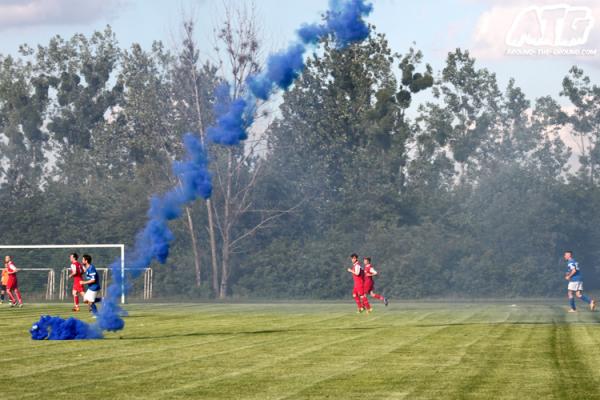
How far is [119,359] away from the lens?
19938 millimetres

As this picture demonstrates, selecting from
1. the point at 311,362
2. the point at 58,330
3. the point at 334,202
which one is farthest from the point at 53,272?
the point at 311,362

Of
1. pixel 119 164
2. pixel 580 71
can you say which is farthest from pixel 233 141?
pixel 580 71

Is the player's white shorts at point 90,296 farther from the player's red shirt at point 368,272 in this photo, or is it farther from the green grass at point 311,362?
the player's red shirt at point 368,272

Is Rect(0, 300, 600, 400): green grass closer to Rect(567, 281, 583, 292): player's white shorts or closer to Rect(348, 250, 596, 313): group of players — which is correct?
Rect(348, 250, 596, 313): group of players

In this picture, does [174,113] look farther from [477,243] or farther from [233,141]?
[233,141]

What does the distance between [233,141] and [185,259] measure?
4489 centimetres

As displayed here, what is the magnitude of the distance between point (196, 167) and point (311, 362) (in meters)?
12.6

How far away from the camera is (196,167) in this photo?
30.9m

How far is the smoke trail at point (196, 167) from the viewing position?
86.4ft

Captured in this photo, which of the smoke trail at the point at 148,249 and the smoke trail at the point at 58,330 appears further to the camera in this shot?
the smoke trail at the point at 148,249

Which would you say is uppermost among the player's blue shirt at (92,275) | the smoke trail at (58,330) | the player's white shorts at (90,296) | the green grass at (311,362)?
the player's blue shirt at (92,275)

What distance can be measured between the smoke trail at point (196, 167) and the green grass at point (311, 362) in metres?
0.90

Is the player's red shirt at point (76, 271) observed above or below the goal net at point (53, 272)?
below

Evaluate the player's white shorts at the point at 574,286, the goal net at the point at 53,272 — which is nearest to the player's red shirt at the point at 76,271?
the player's white shorts at the point at 574,286
